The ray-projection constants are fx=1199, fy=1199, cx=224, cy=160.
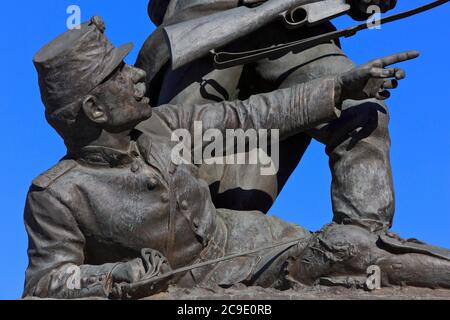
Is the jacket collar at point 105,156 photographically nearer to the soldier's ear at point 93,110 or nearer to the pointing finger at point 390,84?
the soldier's ear at point 93,110

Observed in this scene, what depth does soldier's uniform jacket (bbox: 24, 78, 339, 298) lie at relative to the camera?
6.69m

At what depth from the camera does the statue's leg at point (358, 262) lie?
6.34 meters

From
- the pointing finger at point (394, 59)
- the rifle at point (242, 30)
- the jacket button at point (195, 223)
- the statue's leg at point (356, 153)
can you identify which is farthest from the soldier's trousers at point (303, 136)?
the jacket button at point (195, 223)

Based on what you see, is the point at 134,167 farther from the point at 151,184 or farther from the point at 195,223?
the point at 195,223

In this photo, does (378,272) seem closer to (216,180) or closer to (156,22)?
(216,180)

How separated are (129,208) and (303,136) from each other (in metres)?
1.72

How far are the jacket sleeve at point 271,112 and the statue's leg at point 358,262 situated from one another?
743 millimetres

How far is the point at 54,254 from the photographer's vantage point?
6664 millimetres

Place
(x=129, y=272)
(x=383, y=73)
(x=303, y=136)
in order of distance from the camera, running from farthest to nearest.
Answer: (x=303, y=136), (x=383, y=73), (x=129, y=272)

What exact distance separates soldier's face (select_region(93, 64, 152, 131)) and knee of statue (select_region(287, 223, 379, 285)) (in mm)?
1205

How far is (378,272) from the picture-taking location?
6.41m

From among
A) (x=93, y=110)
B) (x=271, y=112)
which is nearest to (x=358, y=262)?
(x=271, y=112)

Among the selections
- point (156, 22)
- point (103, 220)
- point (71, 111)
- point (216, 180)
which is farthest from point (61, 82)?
point (156, 22)
